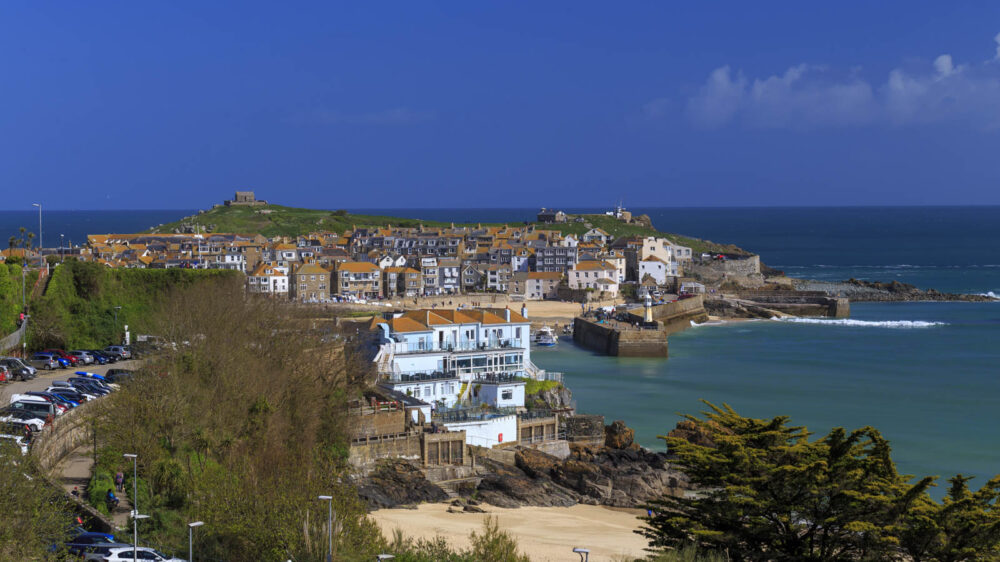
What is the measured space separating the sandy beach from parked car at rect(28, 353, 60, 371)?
489 inches

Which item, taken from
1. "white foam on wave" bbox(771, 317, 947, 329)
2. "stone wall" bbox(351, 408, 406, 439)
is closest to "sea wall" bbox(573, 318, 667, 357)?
"white foam on wave" bbox(771, 317, 947, 329)

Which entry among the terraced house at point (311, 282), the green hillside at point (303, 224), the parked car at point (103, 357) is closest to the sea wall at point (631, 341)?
the terraced house at point (311, 282)

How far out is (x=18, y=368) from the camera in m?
27.6

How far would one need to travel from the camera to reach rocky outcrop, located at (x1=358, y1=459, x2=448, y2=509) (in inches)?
949

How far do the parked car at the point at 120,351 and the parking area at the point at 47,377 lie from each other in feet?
2.96

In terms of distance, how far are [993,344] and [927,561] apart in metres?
44.0

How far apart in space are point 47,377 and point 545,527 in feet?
48.0

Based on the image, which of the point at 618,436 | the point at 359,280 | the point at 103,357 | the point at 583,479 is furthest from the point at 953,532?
the point at 359,280

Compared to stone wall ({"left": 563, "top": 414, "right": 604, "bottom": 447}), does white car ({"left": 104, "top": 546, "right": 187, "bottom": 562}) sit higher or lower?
higher

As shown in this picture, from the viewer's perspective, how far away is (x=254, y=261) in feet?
252

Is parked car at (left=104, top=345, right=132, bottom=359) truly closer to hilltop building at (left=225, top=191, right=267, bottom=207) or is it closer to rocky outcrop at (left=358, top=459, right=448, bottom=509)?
rocky outcrop at (left=358, top=459, right=448, bottom=509)

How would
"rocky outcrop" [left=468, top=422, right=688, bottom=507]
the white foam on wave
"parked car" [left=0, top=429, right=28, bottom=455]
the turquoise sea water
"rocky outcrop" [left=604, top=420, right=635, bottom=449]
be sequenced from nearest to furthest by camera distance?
"parked car" [left=0, top=429, right=28, bottom=455] < "rocky outcrop" [left=468, top=422, right=688, bottom=507] < "rocky outcrop" [left=604, top=420, right=635, bottom=449] < the turquoise sea water < the white foam on wave

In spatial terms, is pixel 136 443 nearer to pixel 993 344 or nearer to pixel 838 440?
pixel 838 440

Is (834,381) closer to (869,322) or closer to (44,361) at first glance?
(869,322)
